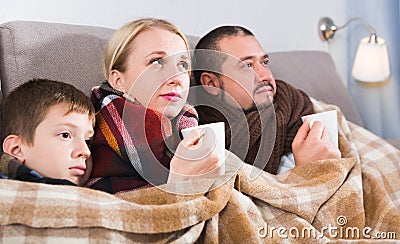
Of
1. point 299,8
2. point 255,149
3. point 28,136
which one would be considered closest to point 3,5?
point 28,136

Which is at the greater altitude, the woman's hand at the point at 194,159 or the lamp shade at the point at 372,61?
the woman's hand at the point at 194,159

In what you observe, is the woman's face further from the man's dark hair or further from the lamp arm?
the lamp arm

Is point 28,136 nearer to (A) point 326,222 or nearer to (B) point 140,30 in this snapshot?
(B) point 140,30

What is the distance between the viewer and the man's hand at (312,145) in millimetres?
1527

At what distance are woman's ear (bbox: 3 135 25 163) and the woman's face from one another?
0.27m

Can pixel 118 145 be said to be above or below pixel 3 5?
below

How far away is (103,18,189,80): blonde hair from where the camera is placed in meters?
1.44

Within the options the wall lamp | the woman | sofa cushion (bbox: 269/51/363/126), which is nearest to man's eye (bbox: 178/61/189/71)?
the woman

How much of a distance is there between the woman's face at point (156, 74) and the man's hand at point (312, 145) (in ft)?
0.95

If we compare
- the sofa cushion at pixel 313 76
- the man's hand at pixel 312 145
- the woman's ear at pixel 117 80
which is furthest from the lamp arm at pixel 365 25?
the woman's ear at pixel 117 80

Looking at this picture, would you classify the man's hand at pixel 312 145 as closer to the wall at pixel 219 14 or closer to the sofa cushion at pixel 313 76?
the sofa cushion at pixel 313 76

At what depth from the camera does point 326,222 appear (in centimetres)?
138

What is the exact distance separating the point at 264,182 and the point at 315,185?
12 cm

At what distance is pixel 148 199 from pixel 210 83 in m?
0.55
